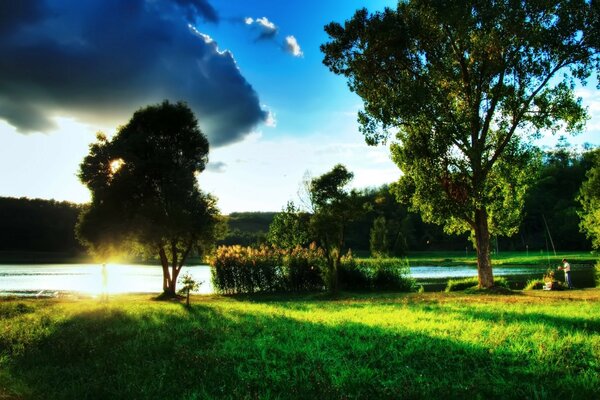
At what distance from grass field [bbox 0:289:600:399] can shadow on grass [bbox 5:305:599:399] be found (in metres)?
0.02

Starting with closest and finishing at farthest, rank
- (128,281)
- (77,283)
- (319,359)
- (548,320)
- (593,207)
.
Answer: (319,359) → (548,320) → (593,207) → (77,283) → (128,281)

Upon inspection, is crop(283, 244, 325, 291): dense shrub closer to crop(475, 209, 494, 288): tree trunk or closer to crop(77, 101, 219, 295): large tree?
crop(77, 101, 219, 295): large tree

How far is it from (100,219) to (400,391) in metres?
28.4

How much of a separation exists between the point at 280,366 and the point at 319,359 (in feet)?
2.33

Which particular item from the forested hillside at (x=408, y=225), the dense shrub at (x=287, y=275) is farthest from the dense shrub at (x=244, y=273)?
the forested hillside at (x=408, y=225)

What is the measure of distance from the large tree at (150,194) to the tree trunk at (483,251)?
1653 cm

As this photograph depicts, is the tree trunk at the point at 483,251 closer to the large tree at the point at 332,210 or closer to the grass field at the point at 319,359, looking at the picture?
the large tree at the point at 332,210

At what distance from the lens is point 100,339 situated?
11219 millimetres

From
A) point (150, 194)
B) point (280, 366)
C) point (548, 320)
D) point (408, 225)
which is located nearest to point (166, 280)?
point (150, 194)

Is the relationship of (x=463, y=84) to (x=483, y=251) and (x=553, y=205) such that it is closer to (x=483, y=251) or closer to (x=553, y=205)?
(x=483, y=251)

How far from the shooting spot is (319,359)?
820 centimetres

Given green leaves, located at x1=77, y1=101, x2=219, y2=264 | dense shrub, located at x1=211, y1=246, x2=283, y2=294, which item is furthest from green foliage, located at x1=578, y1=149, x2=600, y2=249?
green leaves, located at x1=77, y1=101, x2=219, y2=264

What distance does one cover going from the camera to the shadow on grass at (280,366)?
667 centimetres

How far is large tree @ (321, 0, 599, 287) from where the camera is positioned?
23.2 metres
